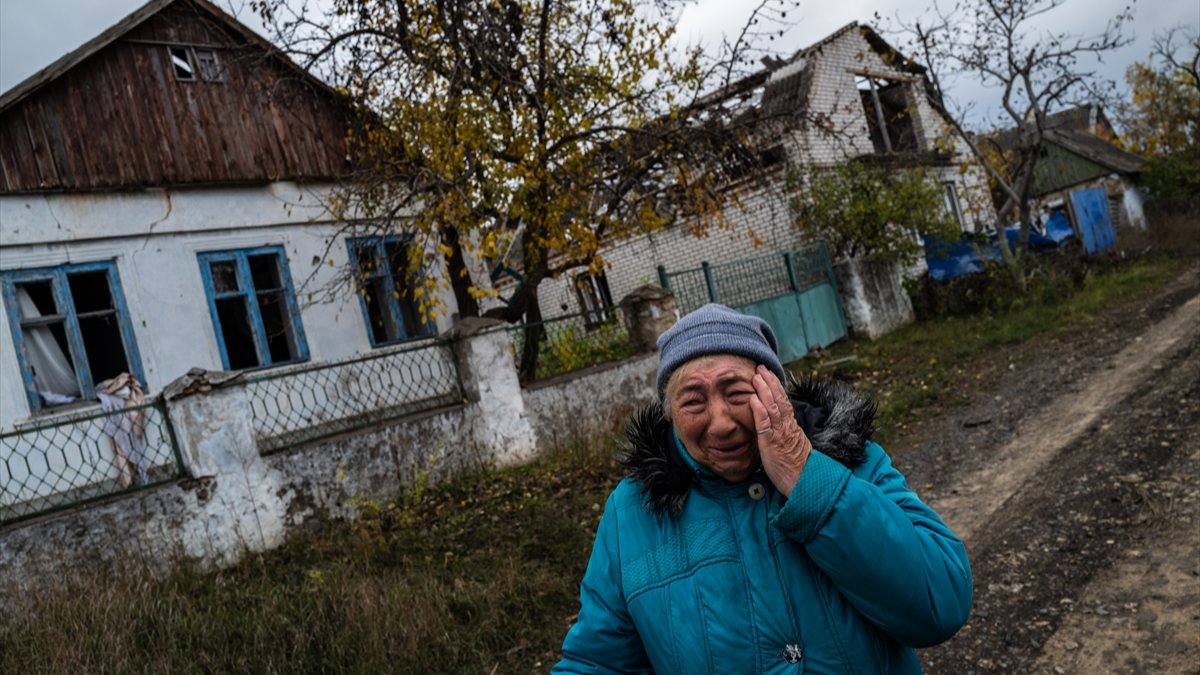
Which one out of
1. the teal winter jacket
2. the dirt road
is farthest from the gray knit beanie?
the dirt road

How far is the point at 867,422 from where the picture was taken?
5.24 feet

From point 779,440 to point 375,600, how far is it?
359 cm

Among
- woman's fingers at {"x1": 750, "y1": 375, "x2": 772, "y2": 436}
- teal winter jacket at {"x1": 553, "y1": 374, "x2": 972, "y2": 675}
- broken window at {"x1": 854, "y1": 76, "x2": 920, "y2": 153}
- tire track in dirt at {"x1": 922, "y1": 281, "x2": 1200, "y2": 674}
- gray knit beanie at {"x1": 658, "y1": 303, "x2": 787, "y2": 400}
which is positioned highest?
broken window at {"x1": 854, "y1": 76, "x2": 920, "y2": 153}

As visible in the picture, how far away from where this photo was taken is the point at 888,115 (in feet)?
69.6

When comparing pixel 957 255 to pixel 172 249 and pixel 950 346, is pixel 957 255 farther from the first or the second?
pixel 172 249

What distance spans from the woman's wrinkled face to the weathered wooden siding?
9.65 meters

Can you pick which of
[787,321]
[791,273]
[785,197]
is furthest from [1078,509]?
[785,197]

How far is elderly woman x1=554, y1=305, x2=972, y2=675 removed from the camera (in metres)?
1.40

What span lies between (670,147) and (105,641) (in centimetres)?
741

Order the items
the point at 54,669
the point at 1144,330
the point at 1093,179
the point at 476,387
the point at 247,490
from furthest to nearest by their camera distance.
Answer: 1. the point at 1093,179
2. the point at 1144,330
3. the point at 476,387
4. the point at 247,490
5. the point at 54,669

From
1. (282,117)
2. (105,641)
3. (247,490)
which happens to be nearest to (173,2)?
(282,117)

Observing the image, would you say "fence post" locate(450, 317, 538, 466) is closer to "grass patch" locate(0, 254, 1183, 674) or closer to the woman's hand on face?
"grass patch" locate(0, 254, 1183, 674)

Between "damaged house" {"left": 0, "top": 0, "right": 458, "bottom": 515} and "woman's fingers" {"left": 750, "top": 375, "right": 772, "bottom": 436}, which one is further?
"damaged house" {"left": 0, "top": 0, "right": 458, "bottom": 515}

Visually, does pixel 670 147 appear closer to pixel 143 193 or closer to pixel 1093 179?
pixel 143 193
